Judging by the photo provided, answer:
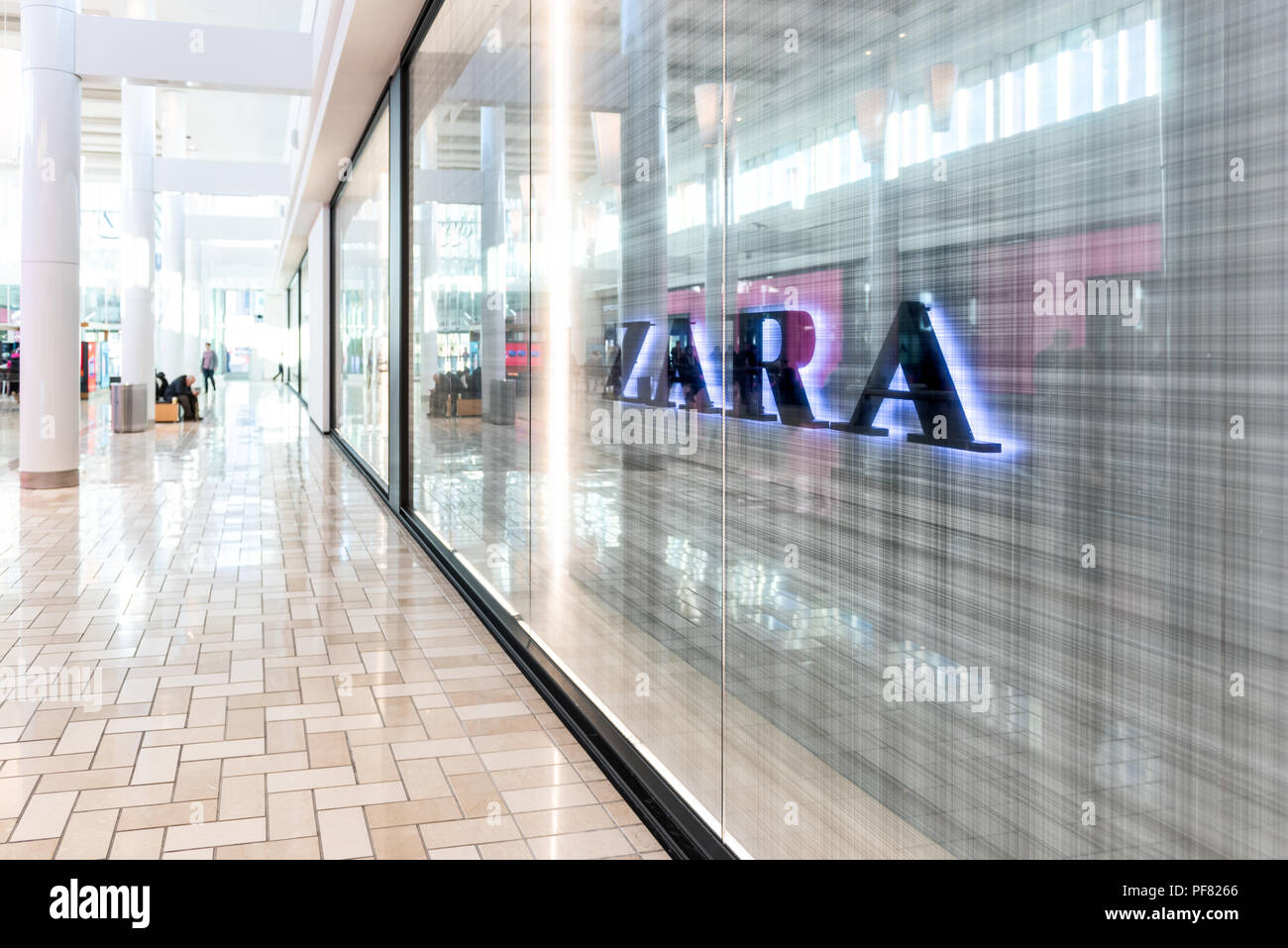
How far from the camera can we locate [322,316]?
16438mm

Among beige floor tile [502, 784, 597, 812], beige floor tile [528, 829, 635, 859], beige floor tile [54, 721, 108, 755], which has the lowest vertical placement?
beige floor tile [528, 829, 635, 859]

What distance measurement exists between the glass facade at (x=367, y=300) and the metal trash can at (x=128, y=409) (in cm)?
364

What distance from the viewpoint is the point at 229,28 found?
10250 millimetres

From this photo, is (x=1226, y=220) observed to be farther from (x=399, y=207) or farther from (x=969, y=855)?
(x=399, y=207)

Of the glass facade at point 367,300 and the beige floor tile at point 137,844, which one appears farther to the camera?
the glass facade at point 367,300

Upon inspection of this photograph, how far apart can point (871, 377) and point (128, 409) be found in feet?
53.3

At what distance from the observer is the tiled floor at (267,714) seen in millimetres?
2721

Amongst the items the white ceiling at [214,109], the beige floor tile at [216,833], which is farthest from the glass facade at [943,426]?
the white ceiling at [214,109]

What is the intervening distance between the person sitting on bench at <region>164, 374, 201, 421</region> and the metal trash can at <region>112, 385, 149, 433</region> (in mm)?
1904

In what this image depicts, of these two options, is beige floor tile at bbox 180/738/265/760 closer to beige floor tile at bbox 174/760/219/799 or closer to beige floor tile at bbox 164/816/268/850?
beige floor tile at bbox 174/760/219/799

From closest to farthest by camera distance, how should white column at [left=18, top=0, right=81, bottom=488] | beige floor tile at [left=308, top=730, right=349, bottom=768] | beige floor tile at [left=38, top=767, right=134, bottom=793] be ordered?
beige floor tile at [left=38, top=767, right=134, bottom=793], beige floor tile at [left=308, top=730, right=349, bottom=768], white column at [left=18, top=0, right=81, bottom=488]

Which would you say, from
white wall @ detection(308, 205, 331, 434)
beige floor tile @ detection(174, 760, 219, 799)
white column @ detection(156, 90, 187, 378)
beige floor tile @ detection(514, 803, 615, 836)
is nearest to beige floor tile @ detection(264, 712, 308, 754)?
beige floor tile @ detection(174, 760, 219, 799)

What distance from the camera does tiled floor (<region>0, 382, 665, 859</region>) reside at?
2.72 meters

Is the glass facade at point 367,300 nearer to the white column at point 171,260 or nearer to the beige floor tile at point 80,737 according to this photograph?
the beige floor tile at point 80,737
